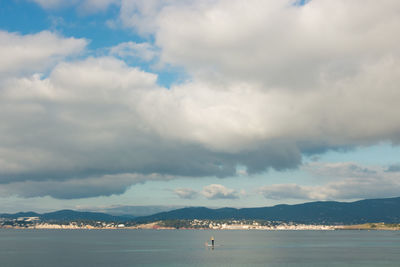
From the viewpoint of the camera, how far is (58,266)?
15025cm

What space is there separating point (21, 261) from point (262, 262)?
311 feet

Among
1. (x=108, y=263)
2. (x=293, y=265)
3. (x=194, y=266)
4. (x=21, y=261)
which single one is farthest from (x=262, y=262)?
(x=21, y=261)

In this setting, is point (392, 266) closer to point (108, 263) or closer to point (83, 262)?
point (108, 263)

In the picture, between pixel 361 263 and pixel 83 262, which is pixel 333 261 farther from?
pixel 83 262

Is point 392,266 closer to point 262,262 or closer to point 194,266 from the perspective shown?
point 262,262

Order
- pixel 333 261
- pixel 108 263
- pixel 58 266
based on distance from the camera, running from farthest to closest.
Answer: pixel 333 261 → pixel 108 263 → pixel 58 266

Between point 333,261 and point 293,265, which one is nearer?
point 293,265

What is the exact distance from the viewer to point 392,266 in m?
155

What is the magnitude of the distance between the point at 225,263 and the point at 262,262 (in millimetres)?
15132

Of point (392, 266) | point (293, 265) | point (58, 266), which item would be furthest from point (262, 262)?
point (58, 266)

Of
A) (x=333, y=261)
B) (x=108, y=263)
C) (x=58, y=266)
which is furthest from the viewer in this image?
(x=333, y=261)

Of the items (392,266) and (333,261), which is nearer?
(392,266)

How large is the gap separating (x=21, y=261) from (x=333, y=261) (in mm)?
124424

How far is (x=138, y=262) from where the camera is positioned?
16438 centimetres
